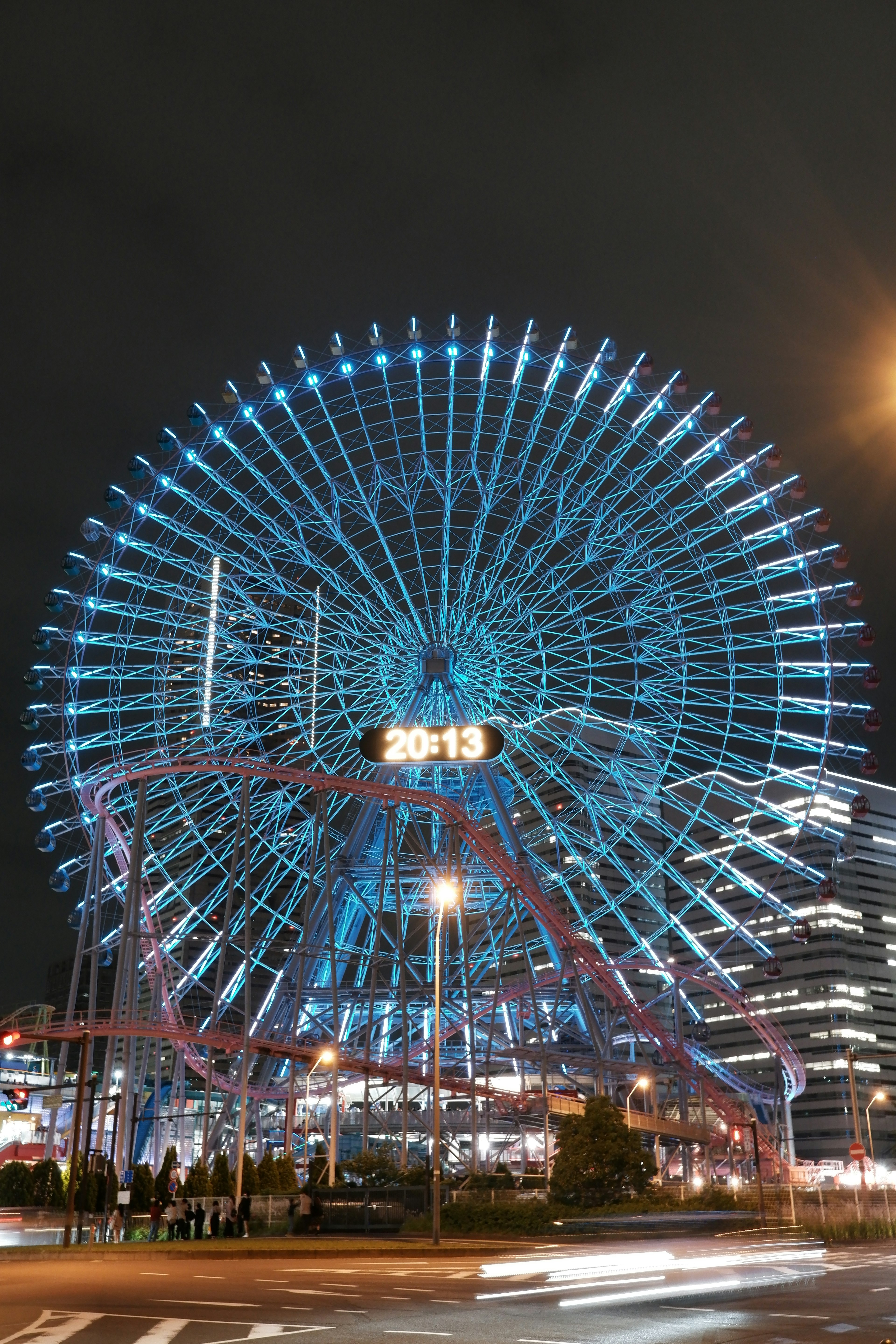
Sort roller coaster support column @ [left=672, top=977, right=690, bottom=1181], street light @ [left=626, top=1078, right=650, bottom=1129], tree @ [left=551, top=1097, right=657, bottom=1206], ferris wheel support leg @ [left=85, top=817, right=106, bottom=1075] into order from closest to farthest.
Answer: tree @ [left=551, top=1097, right=657, bottom=1206], ferris wheel support leg @ [left=85, top=817, right=106, bottom=1075], street light @ [left=626, top=1078, right=650, bottom=1129], roller coaster support column @ [left=672, top=977, right=690, bottom=1181]

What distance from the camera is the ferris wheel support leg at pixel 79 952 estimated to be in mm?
42969

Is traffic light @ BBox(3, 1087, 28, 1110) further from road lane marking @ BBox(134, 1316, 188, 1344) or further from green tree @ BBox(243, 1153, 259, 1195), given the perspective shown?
road lane marking @ BBox(134, 1316, 188, 1344)

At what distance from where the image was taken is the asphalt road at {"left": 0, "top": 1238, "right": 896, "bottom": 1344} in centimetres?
1226

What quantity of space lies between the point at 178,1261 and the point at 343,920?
1231 inches

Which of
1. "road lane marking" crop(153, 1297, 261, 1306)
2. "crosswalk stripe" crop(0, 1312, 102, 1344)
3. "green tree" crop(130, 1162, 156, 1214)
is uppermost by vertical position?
"green tree" crop(130, 1162, 156, 1214)

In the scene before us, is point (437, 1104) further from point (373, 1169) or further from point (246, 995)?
point (246, 995)

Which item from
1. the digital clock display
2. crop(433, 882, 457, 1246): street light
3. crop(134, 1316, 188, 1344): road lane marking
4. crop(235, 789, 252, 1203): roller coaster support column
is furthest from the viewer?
crop(235, 789, 252, 1203): roller coaster support column

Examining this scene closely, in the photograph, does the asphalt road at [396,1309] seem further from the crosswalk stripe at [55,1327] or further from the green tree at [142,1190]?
the green tree at [142,1190]

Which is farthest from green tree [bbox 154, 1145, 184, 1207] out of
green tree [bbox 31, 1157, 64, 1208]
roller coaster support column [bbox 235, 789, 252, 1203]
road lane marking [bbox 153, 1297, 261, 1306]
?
road lane marking [bbox 153, 1297, 261, 1306]

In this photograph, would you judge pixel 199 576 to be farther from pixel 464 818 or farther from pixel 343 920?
pixel 343 920

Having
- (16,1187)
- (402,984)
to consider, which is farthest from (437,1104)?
(16,1187)

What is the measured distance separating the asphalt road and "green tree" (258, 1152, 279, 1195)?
53.6 ft

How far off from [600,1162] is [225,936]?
14.7 m

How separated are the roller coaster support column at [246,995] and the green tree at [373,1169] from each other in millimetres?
3434
